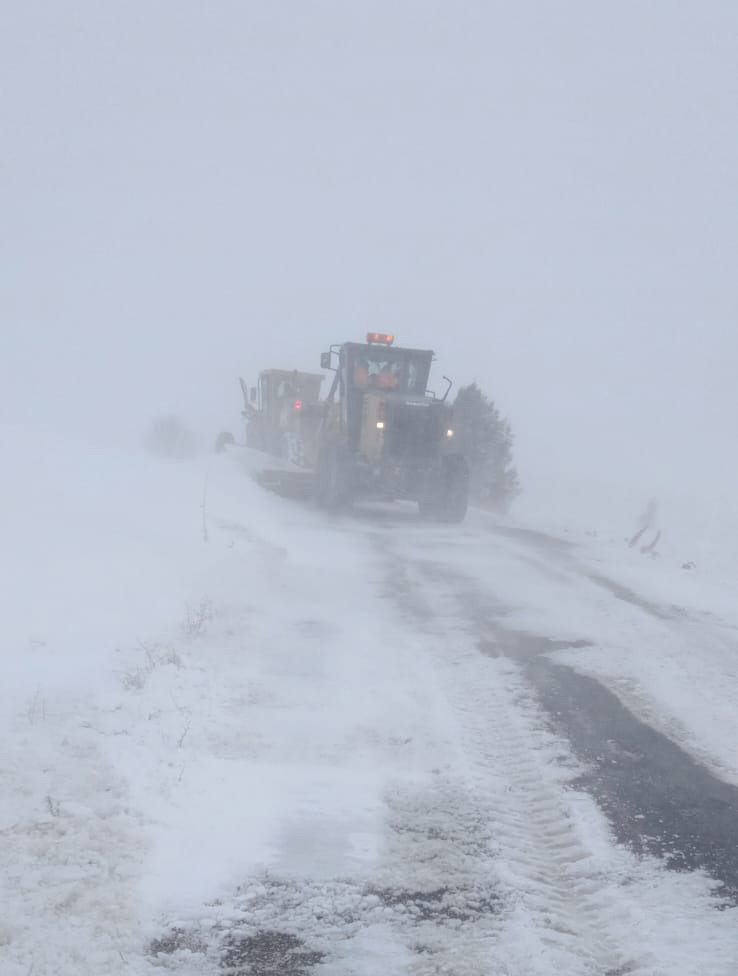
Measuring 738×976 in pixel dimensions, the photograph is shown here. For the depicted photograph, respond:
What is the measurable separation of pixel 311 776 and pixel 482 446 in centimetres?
2800

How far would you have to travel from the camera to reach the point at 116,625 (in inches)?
276

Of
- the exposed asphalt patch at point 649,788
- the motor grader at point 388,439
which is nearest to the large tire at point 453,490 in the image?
the motor grader at point 388,439

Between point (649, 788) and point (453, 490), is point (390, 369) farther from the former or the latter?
point (649, 788)

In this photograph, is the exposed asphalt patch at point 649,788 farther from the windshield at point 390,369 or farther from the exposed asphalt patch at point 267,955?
the windshield at point 390,369

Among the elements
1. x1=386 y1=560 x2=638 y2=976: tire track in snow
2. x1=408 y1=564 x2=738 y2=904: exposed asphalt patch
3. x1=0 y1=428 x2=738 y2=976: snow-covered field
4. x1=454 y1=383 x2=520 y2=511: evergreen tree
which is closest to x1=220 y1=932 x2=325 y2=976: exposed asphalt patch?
x1=0 y1=428 x2=738 y2=976: snow-covered field

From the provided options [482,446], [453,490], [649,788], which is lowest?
[649,788]

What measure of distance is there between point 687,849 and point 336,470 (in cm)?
1417

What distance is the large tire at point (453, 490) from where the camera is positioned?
1842 cm

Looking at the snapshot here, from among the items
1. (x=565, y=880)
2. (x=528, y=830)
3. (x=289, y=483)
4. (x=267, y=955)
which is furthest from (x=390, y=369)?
(x=267, y=955)

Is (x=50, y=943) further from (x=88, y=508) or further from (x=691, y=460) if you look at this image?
(x=691, y=460)

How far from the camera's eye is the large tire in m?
18.4

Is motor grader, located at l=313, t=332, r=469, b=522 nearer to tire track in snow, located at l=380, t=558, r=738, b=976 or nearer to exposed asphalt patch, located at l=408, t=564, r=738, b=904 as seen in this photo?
exposed asphalt patch, located at l=408, t=564, r=738, b=904

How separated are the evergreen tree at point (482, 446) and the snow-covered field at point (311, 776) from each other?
70.6 feet

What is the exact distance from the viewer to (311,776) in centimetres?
487
